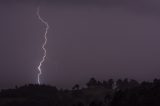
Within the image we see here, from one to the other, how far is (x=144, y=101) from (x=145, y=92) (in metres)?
14.4

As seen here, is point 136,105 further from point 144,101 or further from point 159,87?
point 159,87

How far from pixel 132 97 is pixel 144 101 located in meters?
14.3

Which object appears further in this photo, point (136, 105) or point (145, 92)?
point (145, 92)

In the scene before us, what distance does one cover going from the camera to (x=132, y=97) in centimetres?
17400

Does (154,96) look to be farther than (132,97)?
No

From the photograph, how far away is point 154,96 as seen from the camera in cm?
15962

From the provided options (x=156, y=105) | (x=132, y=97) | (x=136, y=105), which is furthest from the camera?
(x=132, y=97)

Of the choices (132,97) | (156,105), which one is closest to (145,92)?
(132,97)

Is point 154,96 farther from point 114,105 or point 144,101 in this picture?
point 114,105

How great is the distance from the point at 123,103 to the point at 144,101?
9.28 m

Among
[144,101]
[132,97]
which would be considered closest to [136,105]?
[144,101]

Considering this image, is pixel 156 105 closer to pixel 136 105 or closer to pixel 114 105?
pixel 136 105

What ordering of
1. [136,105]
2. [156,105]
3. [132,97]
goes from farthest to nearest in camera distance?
[132,97] < [136,105] < [156,105]

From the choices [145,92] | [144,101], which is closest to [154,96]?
[144,101]
